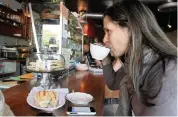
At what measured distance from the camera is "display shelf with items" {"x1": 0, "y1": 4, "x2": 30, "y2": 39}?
5.83 meters

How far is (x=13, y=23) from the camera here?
6363 millimetres

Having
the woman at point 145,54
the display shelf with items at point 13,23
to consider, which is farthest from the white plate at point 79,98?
the display shelf with items at point 13,23

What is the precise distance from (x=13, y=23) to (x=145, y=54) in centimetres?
605

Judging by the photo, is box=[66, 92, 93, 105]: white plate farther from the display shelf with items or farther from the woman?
the display shelf with items

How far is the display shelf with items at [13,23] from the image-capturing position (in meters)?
5.83

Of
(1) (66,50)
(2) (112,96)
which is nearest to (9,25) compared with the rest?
(1) (66,50)

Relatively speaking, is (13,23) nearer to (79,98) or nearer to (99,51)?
(99,51)

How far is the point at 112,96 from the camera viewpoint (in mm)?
2531

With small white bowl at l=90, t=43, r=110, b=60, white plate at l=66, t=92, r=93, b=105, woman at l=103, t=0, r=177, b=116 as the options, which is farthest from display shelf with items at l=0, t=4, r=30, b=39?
woman at l=103, t=0, r=177, b=116

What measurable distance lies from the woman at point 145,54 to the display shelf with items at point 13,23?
17.1 ft

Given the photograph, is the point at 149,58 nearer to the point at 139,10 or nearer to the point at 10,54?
Result: the point at 139,10

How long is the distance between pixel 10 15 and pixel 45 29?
4.23 m

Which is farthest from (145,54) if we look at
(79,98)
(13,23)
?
(13,23)

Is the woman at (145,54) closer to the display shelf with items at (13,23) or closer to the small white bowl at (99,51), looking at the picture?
the small white bowl at (99,51)
